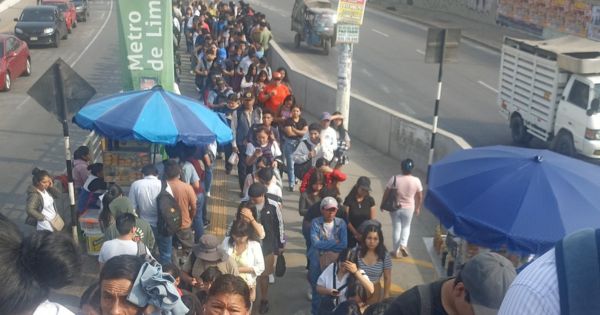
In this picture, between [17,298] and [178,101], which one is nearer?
[17,298]

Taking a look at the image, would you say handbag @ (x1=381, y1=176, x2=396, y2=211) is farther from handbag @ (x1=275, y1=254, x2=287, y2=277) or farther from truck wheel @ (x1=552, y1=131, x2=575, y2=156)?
truck wheel @ (x1=552, y1=131, x2=575, y2=156)

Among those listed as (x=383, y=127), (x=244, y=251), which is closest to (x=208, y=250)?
(x=244, y=251)

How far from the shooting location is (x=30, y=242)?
8.08 feet

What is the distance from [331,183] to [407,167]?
1079mm

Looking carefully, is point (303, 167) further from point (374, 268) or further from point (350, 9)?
point (374, 268)

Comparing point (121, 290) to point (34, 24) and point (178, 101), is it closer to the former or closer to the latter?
point (178, 101)

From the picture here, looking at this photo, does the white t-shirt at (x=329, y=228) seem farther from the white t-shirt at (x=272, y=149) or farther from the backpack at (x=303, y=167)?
the backpack at (x=303, y=167)

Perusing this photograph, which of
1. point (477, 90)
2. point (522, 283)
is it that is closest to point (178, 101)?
point (522, 283)

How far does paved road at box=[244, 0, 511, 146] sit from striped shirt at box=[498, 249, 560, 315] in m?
15.9

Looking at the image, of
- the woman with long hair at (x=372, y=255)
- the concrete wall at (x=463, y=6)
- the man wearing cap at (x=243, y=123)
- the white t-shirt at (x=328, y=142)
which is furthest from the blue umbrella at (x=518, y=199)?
the concrete wall at (x=463, y=6)

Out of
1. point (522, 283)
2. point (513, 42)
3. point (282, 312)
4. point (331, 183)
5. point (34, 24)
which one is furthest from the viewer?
point (34, 24)

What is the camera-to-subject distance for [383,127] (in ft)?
48.8

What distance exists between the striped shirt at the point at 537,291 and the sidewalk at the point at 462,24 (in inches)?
1187

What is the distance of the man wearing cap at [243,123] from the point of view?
11.7 m
